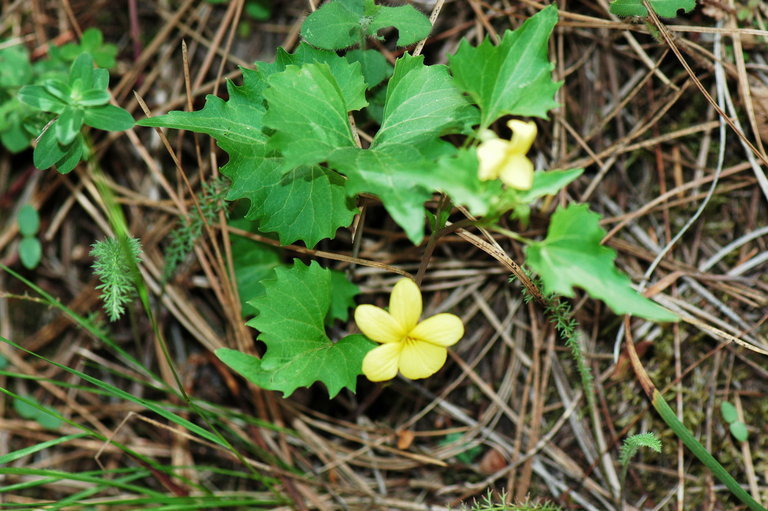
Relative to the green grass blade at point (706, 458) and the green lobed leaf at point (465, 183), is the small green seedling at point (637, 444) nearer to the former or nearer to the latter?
the green grass blade at point (706, 458)

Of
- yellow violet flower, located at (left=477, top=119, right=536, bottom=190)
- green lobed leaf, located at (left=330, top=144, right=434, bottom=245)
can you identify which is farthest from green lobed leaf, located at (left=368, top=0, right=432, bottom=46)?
yellow violet flower, located at (left=477, top=119, right=536, bottom=190)

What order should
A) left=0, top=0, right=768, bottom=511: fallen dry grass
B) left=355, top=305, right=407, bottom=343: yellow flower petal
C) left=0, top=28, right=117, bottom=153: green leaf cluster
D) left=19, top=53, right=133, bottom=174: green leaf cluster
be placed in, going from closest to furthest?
1. left=355, top=305, right=407, bottom=343: yellow flower petal
2. left=19, top=53, right=133, bottom=174: green leaf cluster
3. left=0, top=0, right=768, bottom=511: fallen dry grass
4. left=0, top=28, right=117, bottom=153: green leaf cluster

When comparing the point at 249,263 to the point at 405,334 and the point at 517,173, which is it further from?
the point at 517,173

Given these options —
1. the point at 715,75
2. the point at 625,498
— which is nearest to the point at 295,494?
the point at 625,498

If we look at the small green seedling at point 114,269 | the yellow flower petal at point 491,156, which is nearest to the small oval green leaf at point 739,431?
the yellow flower petal at point 491,156

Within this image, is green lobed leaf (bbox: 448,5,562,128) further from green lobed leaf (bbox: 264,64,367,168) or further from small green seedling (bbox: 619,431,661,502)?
small green seedling (bbox: 619,431,661,502)

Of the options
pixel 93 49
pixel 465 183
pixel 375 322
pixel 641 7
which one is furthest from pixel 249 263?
pixel 641 7

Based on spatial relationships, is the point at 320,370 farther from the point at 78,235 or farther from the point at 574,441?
the point at 78,235
